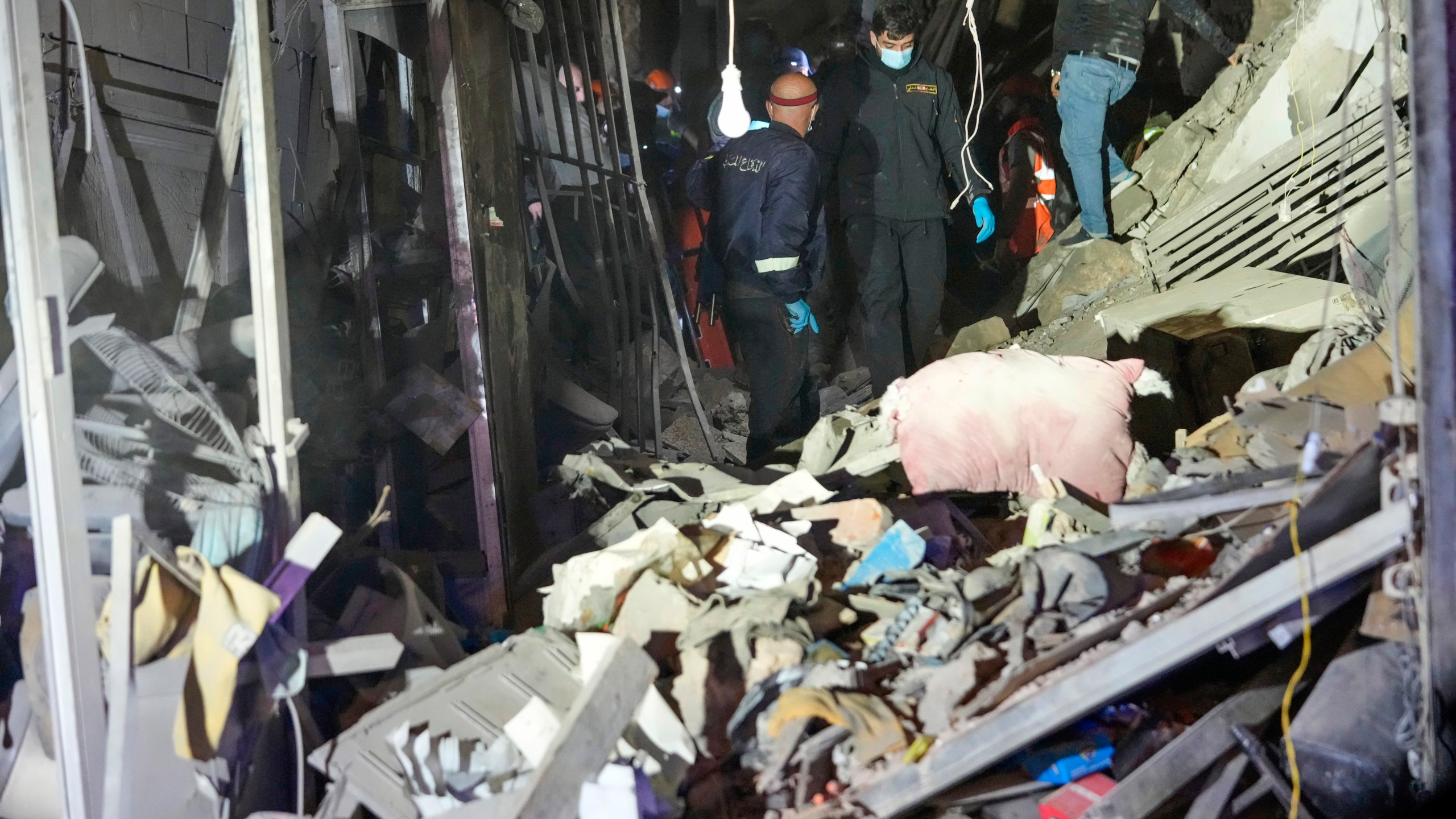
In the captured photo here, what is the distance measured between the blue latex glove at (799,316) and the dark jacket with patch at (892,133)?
71 cm

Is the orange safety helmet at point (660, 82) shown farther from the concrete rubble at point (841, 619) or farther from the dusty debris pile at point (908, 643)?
the dusty debris pile at point (908, 643)

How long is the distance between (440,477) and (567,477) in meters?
0.56

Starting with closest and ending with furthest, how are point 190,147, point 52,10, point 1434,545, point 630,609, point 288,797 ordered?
point 1434,545
point 288,797
point 630,609
point 52,10
point 190,147

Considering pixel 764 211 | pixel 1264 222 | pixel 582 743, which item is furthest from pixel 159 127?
pixel 1264 222

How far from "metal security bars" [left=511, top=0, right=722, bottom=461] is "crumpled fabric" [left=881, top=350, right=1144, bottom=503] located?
194cm

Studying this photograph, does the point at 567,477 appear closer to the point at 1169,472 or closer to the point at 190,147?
the point at 1169,472

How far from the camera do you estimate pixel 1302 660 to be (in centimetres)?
192

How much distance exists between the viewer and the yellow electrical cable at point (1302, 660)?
179cm

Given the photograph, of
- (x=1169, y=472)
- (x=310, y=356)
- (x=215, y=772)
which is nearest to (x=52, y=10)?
(x=310, y=356)

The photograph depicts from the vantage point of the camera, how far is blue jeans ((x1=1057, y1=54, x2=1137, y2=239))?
5.35m

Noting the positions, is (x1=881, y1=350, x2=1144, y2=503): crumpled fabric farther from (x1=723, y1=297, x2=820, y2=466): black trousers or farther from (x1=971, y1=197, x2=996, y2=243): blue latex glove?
(x1=971, y1=197, x2=996, y2=243): blue latex glove

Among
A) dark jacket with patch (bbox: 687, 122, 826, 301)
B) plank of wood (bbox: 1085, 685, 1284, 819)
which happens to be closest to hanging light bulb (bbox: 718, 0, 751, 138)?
dark jacket with patch (bbox: 687, 122, 826, 301)

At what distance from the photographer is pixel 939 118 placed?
201 inches

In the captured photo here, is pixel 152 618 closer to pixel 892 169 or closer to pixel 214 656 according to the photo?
pixel 214 656
